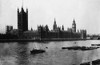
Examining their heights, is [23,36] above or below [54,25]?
below

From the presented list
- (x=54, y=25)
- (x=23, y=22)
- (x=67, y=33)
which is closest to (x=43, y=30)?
(x=23, y=22)

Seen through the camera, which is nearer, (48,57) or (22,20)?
(48,57)

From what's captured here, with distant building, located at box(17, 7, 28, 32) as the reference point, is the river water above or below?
below

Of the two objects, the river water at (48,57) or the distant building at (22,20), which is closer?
the river water at (48,57)

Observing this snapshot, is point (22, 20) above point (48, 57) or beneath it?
above

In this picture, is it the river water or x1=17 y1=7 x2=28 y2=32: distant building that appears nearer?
the river water

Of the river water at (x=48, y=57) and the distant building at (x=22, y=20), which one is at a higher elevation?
the distant building at (x=22, y=20)

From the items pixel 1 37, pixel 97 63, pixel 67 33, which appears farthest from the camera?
pixel 67 33

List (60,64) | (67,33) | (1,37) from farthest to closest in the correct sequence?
(67,33) → (1,37) → (60,64)

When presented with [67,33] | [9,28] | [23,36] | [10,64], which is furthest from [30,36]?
[10,64]

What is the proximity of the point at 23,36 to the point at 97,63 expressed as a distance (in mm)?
66123

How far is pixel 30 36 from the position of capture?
3282 inches

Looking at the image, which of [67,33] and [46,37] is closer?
[46,37]

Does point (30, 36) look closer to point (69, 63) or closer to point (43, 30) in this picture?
point (43, 30)
